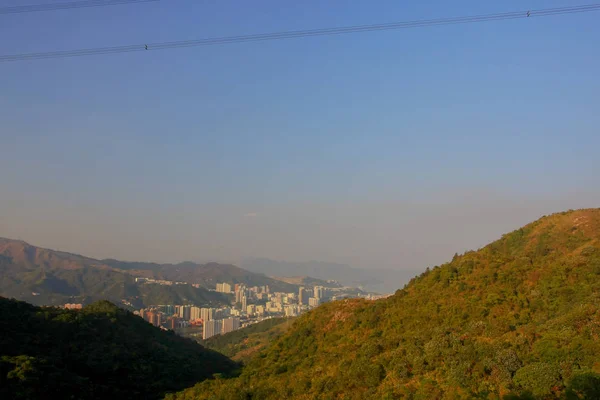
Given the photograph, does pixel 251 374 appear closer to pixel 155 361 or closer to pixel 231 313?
pixel 155 361

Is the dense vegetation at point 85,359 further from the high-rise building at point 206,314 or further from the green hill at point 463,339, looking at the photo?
the high-rise building at point 206,314

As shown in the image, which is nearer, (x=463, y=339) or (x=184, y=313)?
(x=463, y=339)

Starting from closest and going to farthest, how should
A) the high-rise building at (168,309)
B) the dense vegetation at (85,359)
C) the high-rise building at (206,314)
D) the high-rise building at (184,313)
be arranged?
the dense vegetation at (85,359)
the high-rise building at (206,314)
the high-rise building at (184,313)
the high-rise building at (168,309)

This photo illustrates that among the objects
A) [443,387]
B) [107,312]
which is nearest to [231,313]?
[107,312]

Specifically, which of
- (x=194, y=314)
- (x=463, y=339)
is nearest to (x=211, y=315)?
(x=194, y=314)

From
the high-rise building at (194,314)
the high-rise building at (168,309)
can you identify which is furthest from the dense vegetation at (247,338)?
the high-rise building at (168,309)

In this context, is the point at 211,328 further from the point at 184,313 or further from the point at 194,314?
the point at 184,313

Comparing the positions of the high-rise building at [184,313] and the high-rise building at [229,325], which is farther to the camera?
the high-rise building at [184,313]
